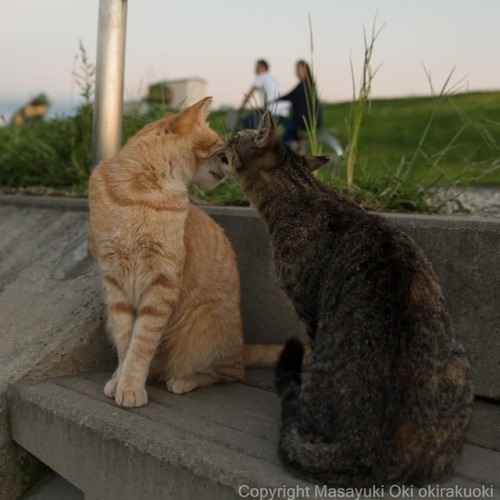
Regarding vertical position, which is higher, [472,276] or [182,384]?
[472,276]

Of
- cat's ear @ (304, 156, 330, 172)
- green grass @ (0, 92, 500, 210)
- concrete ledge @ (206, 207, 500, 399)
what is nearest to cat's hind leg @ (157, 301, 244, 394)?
cat's ear @ (304, 156, 330, 172)

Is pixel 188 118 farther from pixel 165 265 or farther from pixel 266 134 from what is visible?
pixel 165 265

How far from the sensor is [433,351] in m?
1.68

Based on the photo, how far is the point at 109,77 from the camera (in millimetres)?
3395

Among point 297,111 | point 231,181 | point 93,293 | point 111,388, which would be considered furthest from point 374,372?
point 297,111

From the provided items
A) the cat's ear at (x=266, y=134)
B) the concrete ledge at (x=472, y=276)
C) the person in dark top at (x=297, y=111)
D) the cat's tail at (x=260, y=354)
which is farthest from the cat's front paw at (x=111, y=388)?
the person in dark top at (x=297, y=111)

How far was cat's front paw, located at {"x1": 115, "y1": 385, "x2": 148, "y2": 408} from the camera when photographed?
2238 millimetres

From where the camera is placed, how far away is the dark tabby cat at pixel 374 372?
5.32 ft

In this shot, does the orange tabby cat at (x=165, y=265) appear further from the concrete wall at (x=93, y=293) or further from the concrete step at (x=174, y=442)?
the concrete wall at (x=93, y=293)

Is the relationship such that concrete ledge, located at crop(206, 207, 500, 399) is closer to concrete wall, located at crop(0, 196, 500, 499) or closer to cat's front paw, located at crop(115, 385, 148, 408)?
concrete wall, located at crop(0, 196, 500, 499)

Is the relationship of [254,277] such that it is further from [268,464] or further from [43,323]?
[268,464]

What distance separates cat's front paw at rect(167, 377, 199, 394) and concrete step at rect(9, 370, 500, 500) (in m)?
0.04

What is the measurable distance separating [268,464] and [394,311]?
58 centimetres

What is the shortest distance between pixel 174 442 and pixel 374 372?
684 millimetres
